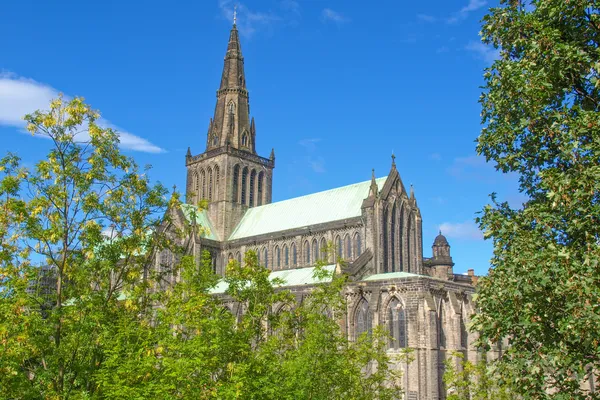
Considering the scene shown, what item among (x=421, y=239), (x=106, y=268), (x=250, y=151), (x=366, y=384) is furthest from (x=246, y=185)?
(x=106, y=268)

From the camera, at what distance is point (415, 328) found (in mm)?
47438

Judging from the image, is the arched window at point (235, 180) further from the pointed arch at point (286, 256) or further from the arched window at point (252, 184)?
the pointed arch at point (286, 256)

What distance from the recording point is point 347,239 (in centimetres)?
6025

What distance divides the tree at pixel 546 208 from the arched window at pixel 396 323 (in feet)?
106

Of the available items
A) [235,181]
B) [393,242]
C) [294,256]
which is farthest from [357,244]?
[235,181]

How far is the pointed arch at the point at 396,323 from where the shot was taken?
48.3 meters

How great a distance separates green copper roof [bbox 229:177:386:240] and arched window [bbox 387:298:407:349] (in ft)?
43.6

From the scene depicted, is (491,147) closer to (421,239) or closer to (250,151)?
(421,239)

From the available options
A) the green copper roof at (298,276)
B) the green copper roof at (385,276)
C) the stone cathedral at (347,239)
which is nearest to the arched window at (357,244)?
the stone cathedral at (347,239)

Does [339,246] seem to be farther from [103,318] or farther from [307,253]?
[103,318]

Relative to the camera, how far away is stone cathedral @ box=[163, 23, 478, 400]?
4816 cm

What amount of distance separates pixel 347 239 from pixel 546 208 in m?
44.3

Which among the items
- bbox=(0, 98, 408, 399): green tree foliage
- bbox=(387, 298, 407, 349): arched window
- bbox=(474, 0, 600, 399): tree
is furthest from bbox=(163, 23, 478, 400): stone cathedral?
bbox=(474, 0, 600, 399): tree

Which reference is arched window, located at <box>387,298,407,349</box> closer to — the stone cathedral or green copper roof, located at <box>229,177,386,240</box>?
the stone cathedral
